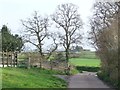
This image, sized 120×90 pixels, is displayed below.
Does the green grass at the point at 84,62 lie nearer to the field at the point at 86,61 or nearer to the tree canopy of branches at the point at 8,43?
the field at the point at 86,61

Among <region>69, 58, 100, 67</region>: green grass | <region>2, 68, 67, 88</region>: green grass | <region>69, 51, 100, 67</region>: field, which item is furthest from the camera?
<region>69, 51, 100, 67</region>: field

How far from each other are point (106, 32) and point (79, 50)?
3819 centimetres

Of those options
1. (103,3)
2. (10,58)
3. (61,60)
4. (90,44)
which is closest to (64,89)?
(10,58)

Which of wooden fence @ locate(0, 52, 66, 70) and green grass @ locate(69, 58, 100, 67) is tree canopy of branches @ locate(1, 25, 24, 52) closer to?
wooden fence @ locate(0, 52, 66, 70)

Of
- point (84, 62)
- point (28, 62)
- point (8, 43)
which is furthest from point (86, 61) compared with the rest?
point (28, 62)

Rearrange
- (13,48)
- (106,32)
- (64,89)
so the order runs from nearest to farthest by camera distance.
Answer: (64,89)
(106,32)
(13,48)

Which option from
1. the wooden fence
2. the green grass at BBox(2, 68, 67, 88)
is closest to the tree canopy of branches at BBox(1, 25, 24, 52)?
the wooden fence

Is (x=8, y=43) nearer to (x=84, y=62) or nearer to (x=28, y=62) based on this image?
(x=28, y=62)

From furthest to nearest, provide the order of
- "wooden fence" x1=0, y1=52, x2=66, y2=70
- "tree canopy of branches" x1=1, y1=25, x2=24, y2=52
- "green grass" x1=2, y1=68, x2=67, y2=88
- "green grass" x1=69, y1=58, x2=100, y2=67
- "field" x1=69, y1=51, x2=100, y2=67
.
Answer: "field" x1=69, y1=51, x2=100, y2=67 < "green grass" x1=69, y1=58, x2=100, y2=67 < "tree canopy of branches" x1=1, y1=25, x2=24, y2=52 < "wooden fence" x1=0, y1=52, x2=66, y2=70 < "green grass" x1=2, y1=68, x2=67, y2=88

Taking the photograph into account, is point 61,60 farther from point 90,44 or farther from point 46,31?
point 90,44

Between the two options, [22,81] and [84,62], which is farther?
[84,62]

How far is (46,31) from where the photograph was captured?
210ft

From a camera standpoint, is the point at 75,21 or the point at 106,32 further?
the point at 75,21

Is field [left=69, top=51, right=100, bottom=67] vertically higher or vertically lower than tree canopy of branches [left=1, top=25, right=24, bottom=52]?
lower
